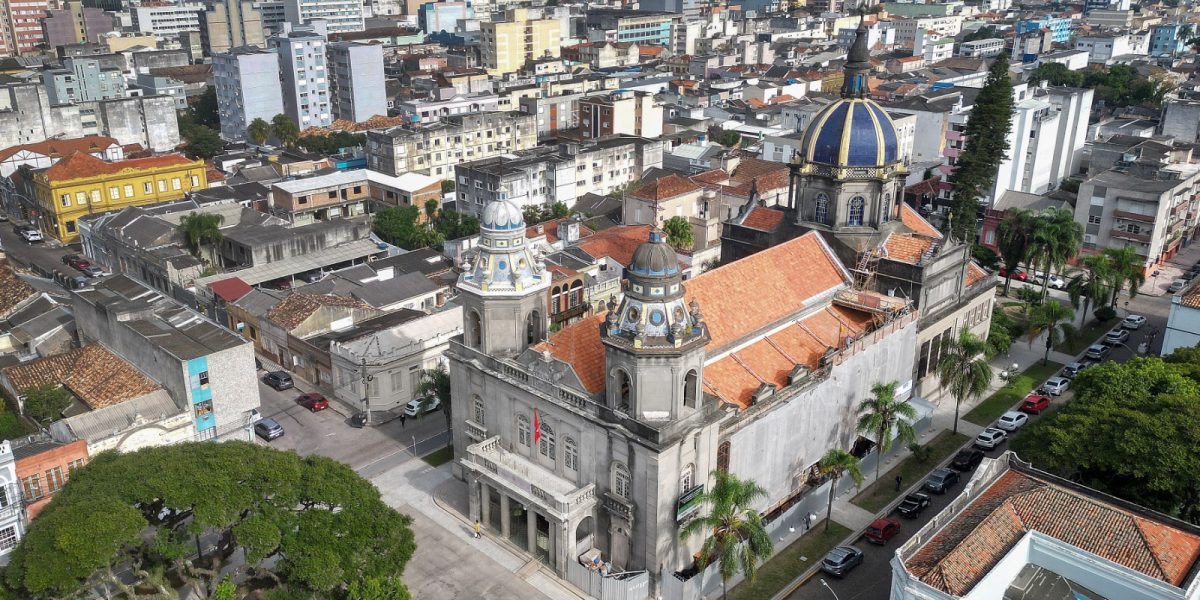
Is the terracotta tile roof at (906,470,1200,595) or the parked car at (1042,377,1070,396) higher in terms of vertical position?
the terracotta tile roof at (906,470,1200,595)

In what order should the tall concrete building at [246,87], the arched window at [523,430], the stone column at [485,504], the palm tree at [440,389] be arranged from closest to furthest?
the arched window at [523,430]
the stone column at [485,504]
the palm tree at [440,389]
the tall concrete building at [246,87]

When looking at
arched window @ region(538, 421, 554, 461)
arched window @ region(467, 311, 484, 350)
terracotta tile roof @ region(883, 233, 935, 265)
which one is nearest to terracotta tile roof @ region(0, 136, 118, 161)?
arched window @ region(467, 311, 484, 350)

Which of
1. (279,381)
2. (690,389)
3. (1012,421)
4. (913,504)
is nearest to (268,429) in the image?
(279,381)

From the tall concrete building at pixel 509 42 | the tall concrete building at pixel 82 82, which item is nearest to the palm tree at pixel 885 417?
the tall concrete building at pixel 82 82

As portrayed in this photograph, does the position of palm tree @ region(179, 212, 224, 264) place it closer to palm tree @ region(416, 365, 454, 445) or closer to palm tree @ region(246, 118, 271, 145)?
palm tree @ region(416, 365, 454, 445)

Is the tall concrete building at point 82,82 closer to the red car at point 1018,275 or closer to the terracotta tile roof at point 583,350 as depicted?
the terracotta tile roof at point 583,350

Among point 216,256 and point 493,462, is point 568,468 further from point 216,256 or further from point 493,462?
A: point 216,256

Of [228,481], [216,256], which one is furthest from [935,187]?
[228,481]
